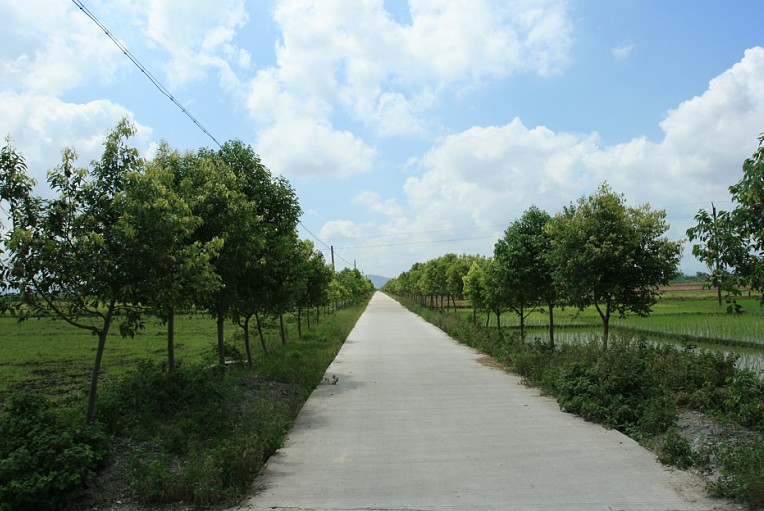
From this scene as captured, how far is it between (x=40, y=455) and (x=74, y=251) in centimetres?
236

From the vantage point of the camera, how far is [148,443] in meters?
6.52

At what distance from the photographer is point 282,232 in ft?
42.2

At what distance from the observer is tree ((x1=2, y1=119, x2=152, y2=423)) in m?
6.20

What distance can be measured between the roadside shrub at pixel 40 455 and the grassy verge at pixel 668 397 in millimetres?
6022

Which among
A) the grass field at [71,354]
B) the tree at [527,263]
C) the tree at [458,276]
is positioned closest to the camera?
the grass field at [71,354]

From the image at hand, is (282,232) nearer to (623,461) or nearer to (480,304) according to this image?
(623,461)

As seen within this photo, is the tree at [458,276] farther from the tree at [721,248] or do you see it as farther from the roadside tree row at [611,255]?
the tree at [721,248]

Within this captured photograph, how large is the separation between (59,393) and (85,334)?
61.7 feet

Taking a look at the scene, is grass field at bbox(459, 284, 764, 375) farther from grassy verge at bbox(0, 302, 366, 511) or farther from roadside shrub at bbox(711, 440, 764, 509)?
grassy verge at bbox(0, 302, 366, 511)

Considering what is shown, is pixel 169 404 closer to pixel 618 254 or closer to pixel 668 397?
pixel 668 397

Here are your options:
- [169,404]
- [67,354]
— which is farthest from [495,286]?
[67,354]

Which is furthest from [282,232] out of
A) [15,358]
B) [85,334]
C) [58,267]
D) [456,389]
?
[85,334]

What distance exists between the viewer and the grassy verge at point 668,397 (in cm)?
538

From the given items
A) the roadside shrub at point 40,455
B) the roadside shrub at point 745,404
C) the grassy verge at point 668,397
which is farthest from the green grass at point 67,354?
the roadside shrub at point 745,404
